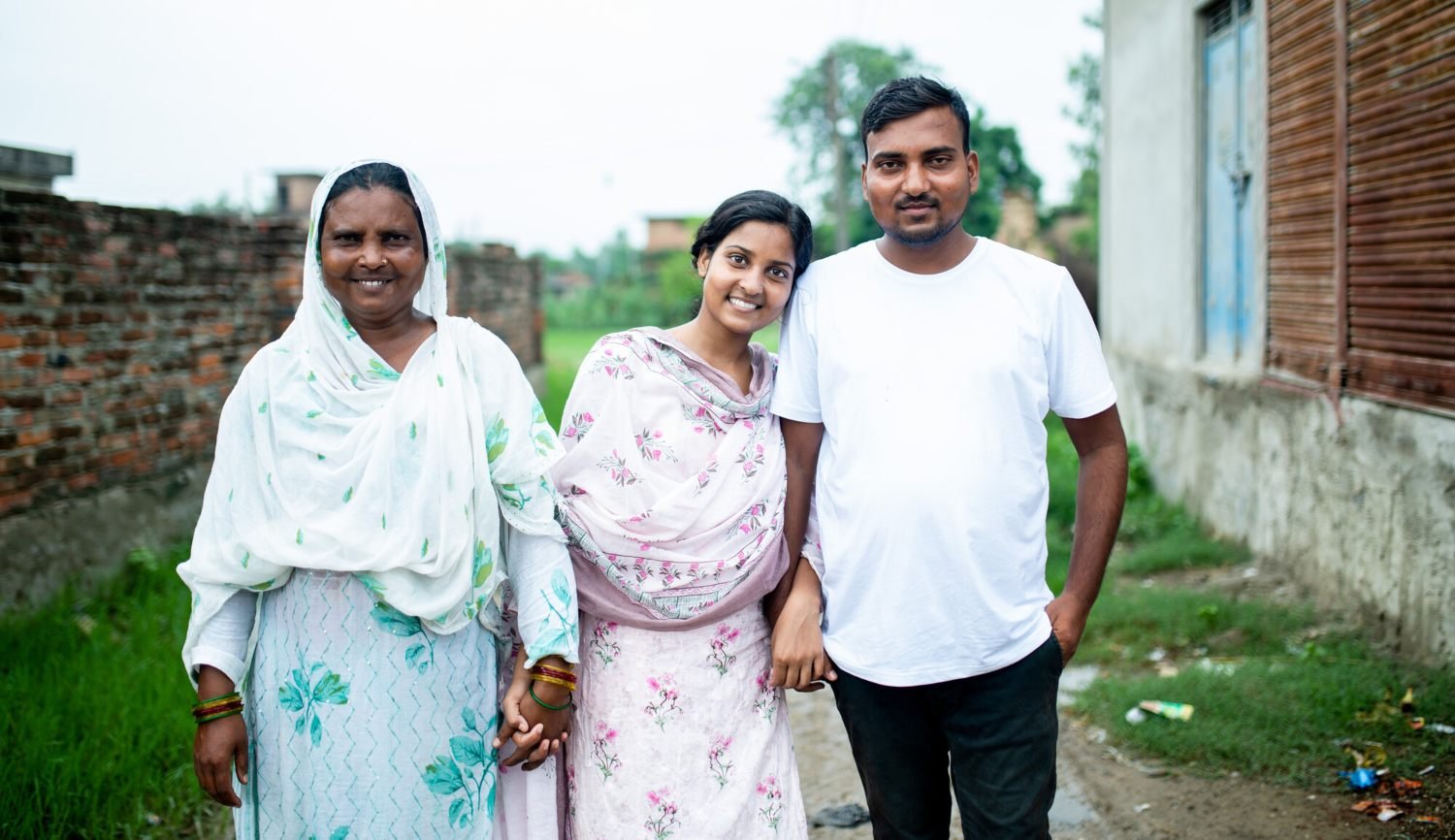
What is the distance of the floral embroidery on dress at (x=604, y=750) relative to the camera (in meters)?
2.38

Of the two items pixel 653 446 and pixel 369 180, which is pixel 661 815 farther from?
pixel 369 180

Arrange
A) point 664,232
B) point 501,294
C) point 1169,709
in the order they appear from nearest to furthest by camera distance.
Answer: point 1169,709 < point 501,294 < point 664,232

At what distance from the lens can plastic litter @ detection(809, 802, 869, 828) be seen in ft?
11.8

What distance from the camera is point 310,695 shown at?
214 cm

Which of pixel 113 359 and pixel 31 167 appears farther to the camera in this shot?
pixel 31 167

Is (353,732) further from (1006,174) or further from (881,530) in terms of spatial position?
(1006,174)

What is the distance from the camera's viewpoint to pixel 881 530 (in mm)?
2207

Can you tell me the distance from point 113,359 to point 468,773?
13.1 ft

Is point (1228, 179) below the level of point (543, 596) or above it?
above

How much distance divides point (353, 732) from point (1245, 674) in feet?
11.1

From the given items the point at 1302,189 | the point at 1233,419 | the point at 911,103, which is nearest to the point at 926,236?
the point at 911,103

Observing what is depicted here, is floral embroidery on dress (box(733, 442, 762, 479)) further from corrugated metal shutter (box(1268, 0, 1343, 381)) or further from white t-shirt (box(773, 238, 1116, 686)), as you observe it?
corrugated metal shutter (box(1268, 0, 1343, 381))

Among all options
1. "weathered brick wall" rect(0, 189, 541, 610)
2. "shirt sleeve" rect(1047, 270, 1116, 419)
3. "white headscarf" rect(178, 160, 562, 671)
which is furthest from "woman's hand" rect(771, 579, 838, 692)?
"weathered brick wall" rect(0, 189, 541, 610)

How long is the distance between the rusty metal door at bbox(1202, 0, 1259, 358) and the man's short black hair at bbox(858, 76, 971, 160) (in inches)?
173
